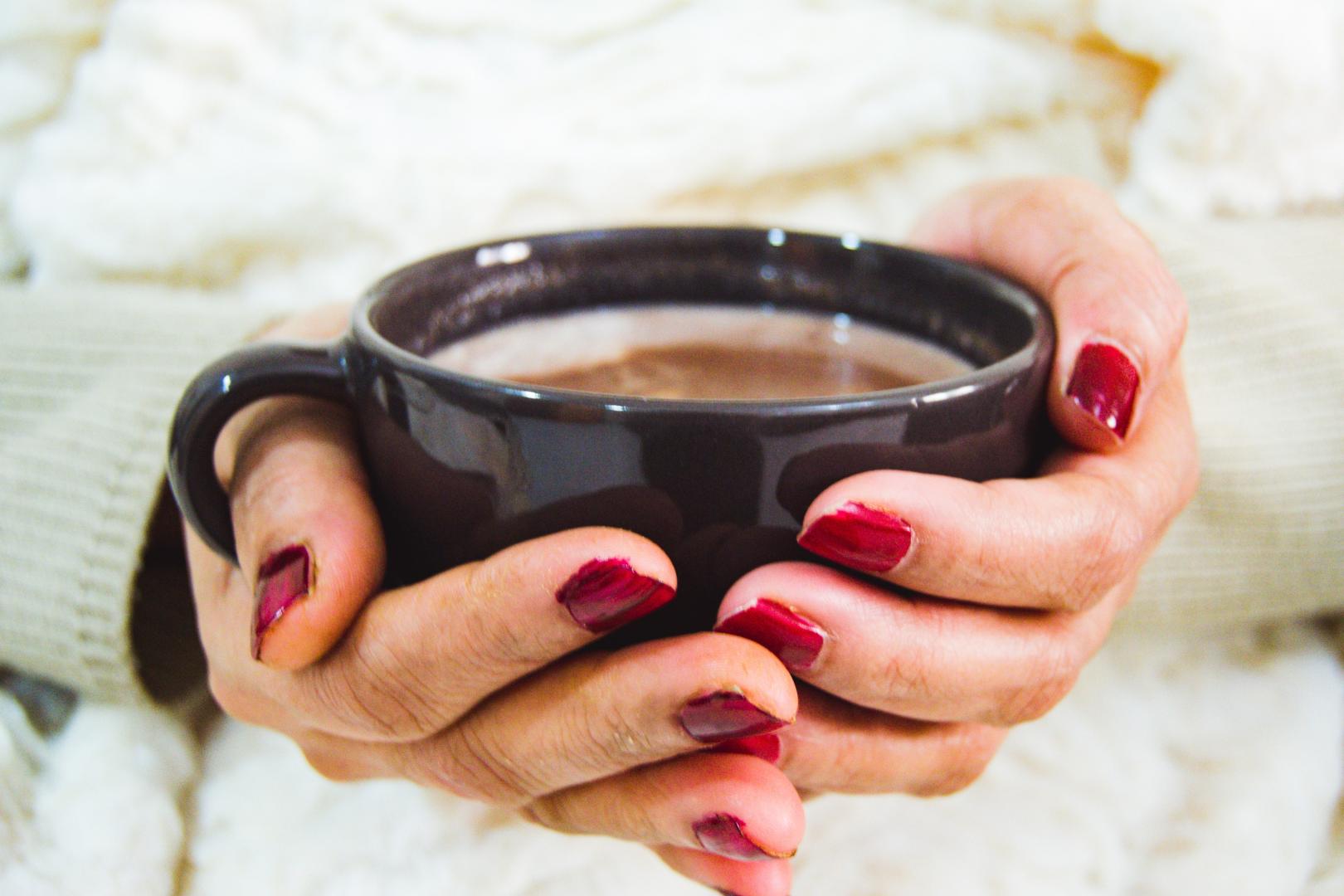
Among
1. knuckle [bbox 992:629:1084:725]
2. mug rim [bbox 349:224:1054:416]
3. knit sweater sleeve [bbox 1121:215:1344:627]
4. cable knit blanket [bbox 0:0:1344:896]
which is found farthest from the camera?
cable knit blanket [bbox 0:0:1344:896]

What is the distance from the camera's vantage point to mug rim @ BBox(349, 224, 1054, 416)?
266 millimetres

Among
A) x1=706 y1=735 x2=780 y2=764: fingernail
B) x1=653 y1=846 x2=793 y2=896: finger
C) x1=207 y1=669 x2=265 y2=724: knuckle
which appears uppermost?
x1=706 y1=735 x2=780 y2=764: fingernail

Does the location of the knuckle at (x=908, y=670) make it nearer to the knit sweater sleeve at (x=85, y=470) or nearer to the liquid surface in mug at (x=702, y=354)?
the liquid surface in mug at (x=702, y=354)

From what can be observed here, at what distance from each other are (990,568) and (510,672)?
5.9 inches

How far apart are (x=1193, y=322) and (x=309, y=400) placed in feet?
1.61

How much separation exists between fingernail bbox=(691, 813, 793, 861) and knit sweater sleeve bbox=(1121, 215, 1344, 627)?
33 cm

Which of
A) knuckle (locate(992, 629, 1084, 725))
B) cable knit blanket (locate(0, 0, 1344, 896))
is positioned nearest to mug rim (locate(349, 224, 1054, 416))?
knuckle (locate(992, 629, 1084, 725))

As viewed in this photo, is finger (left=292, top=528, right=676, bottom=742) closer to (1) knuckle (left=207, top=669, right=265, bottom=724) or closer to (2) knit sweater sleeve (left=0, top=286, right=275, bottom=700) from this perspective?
(1) knuckle (left=207, top=669, right=265, bottom=724)

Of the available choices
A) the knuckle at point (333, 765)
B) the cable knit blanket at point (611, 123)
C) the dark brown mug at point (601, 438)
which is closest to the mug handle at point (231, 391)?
the dark brown mug at point (601, 438)

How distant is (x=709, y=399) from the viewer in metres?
0.34

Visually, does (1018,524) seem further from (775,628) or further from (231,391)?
(231,391)

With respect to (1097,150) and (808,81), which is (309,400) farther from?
(1097,150)

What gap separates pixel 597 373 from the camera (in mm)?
443

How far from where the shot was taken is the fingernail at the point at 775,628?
0.95 feet
